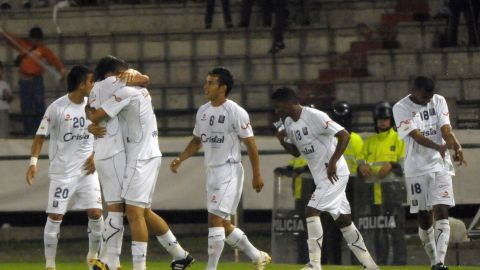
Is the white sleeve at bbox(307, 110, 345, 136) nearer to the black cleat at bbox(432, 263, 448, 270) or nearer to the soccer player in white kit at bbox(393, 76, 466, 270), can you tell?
the soccer player in white kit at bbox(393, 76, 466, 270)

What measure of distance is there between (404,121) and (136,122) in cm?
319

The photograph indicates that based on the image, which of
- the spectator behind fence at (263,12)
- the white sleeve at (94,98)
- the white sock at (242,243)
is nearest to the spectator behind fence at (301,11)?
the spectator behind fence at (263,12)

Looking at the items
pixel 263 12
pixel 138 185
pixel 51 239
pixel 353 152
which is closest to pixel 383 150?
pixel 353 152

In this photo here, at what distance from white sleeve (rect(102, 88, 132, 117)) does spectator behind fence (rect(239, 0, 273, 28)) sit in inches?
522

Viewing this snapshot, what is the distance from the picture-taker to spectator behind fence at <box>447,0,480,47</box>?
27.5 m

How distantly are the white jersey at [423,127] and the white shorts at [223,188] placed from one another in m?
1.97

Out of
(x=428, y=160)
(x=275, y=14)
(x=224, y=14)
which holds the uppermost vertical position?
(x=224, y=14)

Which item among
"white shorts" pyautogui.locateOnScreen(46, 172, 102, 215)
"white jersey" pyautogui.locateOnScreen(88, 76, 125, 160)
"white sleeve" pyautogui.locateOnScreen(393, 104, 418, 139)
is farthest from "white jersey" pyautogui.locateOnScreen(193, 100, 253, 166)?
"white sleeve" pyautogui.locateOnScreen(393, 104, 418, 139)

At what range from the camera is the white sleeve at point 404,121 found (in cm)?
1803

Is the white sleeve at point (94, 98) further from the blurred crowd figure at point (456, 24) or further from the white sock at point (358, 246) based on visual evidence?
the blurred crowd figure at point (456, 24)

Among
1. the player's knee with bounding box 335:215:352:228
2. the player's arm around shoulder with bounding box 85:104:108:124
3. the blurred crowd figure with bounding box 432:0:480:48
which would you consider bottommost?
the player's knee with bounding box 335:215:352:228

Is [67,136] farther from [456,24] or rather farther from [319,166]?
[456,24]

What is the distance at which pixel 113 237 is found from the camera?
54.3ft

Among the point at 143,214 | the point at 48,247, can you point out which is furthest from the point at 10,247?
the point at 143,214
